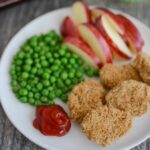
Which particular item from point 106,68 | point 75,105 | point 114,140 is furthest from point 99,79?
point 114,140

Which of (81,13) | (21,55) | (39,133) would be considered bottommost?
(39,133)

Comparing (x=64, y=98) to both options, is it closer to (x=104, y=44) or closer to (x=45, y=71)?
(x=45, y=71)

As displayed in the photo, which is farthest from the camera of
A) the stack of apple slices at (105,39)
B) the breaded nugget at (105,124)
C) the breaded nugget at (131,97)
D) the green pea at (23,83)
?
the stack of apple slices at (105,39)

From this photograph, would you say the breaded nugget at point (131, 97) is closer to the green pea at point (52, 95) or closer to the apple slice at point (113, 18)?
the green pea at point (52, 95)

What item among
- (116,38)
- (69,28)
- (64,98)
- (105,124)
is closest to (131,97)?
(105,124)

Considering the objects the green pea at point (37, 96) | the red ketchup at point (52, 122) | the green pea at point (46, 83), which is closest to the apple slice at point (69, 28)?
the green pea at point (46, 83)

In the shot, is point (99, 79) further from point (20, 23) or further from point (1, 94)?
point (20, 23)
